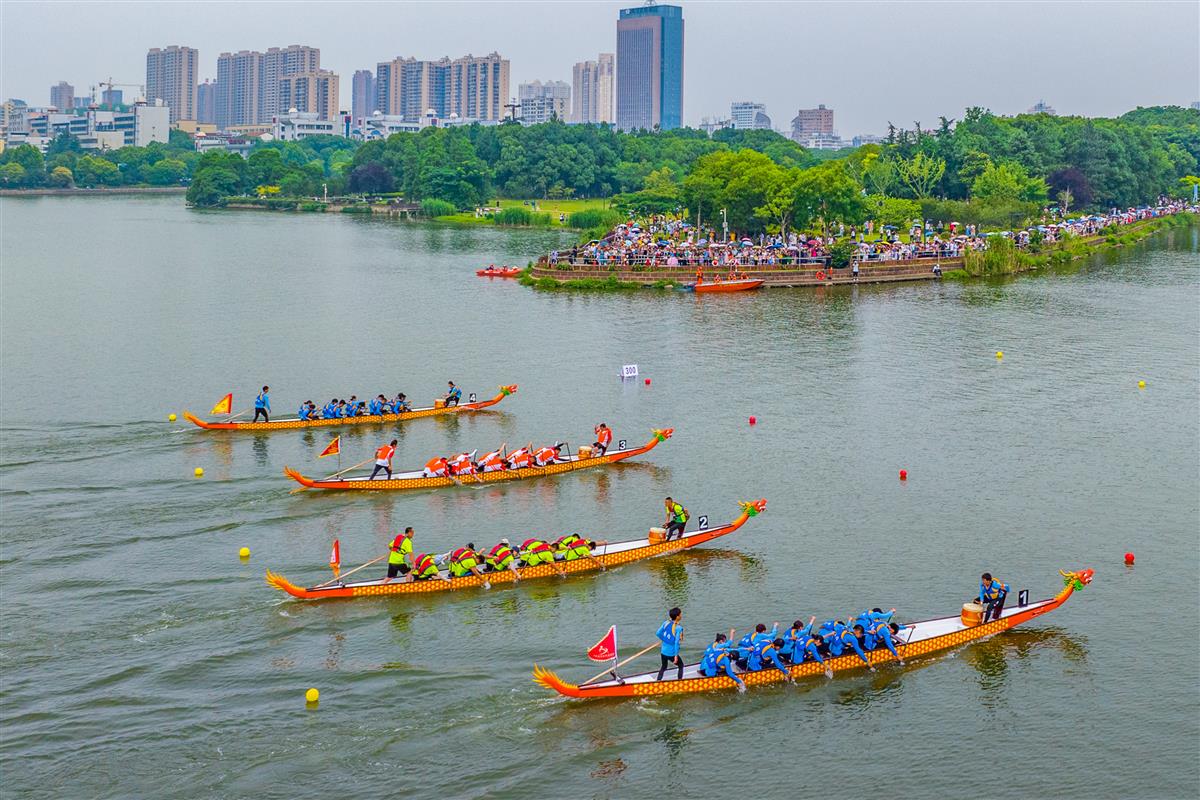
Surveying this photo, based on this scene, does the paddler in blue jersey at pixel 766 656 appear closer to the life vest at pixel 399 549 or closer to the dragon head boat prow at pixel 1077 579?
the dragon head boat prow at pixel 1077 579

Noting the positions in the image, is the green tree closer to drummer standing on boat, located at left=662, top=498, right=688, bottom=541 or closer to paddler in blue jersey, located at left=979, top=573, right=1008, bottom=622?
drummer standing on boat, located at left=662, top=498, right=688, bottom=541

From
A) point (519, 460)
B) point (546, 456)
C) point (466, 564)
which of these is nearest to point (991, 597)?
A: point (466, 564)

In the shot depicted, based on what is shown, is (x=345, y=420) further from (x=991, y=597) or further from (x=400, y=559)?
(x=991, y=597)

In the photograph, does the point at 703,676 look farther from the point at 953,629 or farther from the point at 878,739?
the point at 953,629

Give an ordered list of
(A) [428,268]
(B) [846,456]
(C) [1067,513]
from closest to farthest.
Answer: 1. (C) [1067,513]
2. (B) [846,456]
3. (A) [428,268]

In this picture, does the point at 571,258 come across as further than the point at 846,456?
Yes


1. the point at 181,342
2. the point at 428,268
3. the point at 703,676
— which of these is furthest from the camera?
the point at 428,268

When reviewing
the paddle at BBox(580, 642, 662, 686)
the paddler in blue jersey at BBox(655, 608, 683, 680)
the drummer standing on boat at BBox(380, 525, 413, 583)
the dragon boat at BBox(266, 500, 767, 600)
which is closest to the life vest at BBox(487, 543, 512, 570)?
the dragon boat at BBox(266, 500, 767, 600)

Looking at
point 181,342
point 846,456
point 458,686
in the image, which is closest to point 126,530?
point 458,686
